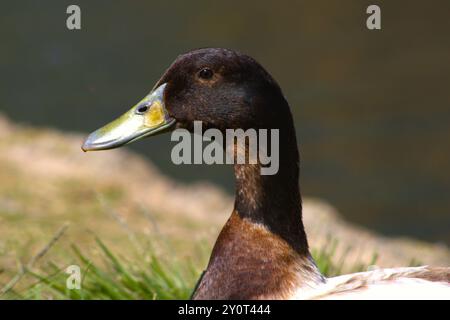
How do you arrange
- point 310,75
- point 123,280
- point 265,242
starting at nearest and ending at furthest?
1. point 265,242
2. point 123,280
3. point 310,75

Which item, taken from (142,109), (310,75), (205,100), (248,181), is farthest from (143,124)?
(310,75)

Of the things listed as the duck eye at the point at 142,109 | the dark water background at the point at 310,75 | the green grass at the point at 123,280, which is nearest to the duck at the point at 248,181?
the duck eye at the point at 142,109

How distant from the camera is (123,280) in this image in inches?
130

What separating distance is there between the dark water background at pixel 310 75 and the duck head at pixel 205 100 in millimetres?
3863

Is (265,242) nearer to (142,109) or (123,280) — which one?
(142,109)

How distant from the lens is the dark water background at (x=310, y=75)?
22.7 ft

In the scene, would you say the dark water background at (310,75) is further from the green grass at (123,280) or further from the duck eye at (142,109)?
the duck eye at (142,109)

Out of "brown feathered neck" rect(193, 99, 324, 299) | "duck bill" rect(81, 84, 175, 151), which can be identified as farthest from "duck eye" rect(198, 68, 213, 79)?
"brown feathered neck" rect(193, 99, 324, 299)

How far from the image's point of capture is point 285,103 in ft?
8.65

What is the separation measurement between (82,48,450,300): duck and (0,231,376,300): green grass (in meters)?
0.58

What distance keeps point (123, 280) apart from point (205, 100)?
882mm

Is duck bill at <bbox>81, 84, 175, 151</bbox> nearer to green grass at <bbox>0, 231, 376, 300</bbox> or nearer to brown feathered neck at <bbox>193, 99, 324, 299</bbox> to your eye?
brown feathered neck at <bbox>193, 99, 324, 299</bbox>
